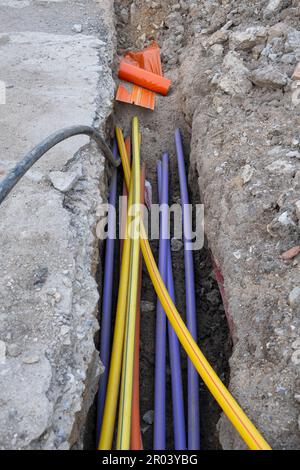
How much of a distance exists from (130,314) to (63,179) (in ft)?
2.71

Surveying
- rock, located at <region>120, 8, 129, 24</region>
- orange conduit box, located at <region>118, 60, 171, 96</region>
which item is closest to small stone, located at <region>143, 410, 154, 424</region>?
orange conduit box, located at <region>118, 60, 171, 96</region>

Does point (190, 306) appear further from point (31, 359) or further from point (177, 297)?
point (31, 359)

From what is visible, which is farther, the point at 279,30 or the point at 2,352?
the point at 279,30

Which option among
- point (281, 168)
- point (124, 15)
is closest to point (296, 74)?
point (281, 168)

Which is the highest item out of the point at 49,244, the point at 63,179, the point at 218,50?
the point at 218,50

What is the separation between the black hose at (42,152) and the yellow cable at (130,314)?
318mm

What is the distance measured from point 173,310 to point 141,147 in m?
1.92

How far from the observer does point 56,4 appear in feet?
14.6

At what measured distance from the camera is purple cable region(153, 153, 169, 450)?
6.86ft

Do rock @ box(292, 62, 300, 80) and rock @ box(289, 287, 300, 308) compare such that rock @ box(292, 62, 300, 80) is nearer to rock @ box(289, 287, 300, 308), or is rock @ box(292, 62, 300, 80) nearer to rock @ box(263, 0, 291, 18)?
rock @ box(263, 0, 291, 18)

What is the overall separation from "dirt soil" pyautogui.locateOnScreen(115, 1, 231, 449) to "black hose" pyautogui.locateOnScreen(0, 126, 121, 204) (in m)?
0.63

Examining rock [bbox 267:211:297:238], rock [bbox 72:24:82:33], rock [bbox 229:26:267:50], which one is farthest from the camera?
rock [bbox 72:24:82:33]

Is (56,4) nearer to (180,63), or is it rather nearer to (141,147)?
(180,63)

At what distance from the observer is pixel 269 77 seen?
2.97m
